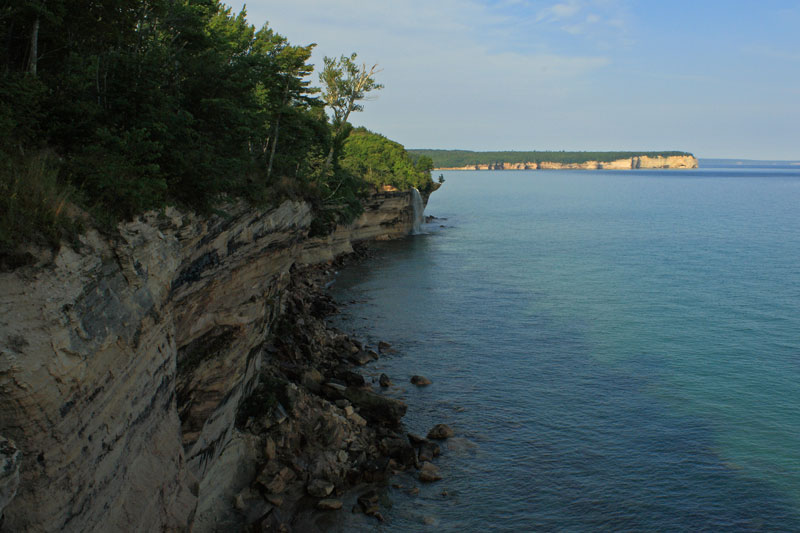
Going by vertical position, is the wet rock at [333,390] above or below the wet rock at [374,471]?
above

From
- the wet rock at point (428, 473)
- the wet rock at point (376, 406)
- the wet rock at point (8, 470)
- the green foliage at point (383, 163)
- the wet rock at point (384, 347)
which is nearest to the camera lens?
the wet rock at point (8, 470)

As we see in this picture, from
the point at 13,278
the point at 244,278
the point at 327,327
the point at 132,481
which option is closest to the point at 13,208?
the point at 13,278

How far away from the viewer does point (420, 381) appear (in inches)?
1303

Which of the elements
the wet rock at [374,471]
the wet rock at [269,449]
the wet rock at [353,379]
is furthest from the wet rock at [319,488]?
the wet rock at [353,379]

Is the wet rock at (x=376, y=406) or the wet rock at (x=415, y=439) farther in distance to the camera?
the wet rock at (x=376, y=406)

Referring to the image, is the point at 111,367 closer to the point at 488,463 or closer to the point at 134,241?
the point at 134,241

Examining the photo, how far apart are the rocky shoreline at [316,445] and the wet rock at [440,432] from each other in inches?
1.8

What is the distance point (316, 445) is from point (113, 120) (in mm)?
14326

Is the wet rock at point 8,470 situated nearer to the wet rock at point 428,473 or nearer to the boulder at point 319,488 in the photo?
the boulder at point 319,488

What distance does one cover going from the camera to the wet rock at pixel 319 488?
2216 centimetres

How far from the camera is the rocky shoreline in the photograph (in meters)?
21.6

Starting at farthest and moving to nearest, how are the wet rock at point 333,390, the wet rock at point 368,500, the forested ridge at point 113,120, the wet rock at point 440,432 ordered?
the wet rock at point 333,390 → the wet rock at point 440,432 → the wet rock at point 368,500 → the forested ridge at point 113,120

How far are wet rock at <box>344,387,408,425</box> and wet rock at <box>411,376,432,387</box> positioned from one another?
157 inches

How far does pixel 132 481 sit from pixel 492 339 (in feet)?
96.1
